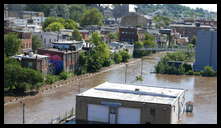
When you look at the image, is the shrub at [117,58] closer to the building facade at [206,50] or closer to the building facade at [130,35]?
the building facade at [206,50]

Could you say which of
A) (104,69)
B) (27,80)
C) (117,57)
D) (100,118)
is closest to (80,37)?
(117,57)

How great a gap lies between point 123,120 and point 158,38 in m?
16.2

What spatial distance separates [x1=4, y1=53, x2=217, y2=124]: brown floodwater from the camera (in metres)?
8.94

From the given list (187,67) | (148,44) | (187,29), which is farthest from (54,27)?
(187,29)

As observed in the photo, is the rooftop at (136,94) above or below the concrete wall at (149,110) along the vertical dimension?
above

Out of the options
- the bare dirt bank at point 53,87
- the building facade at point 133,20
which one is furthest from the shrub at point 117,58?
the building facade at point 133,20

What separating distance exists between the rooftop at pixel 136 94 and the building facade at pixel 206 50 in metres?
7.17

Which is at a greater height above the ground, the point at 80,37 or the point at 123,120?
the point at 80,37

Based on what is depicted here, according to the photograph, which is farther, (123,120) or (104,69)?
(104,69)

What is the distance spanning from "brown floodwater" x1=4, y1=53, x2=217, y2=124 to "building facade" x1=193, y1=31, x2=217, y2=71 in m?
1.17

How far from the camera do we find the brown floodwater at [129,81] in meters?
8.94

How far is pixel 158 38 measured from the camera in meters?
24.0
